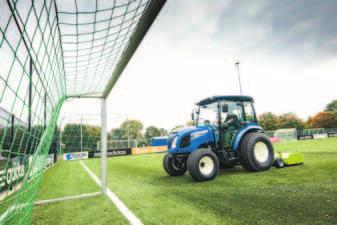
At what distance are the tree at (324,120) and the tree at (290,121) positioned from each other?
4.19 metres

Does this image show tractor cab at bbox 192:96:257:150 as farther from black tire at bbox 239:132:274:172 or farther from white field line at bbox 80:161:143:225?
white field line at bbox 80:161:143:225

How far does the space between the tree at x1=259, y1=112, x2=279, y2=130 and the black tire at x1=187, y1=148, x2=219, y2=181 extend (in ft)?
265

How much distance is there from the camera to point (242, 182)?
423 centimetres

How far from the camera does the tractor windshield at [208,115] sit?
19.6 ft

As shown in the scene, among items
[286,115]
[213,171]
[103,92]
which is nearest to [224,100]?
[213,171]

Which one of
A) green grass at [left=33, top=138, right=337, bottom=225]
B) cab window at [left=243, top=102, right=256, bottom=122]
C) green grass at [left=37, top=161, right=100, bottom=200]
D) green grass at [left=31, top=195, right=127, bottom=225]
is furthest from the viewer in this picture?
cab window at [left=243, top=102, right=256, bottom=122]

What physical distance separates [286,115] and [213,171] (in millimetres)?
92069

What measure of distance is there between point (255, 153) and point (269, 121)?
82988mm

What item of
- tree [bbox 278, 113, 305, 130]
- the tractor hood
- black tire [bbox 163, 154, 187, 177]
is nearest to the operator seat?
the tractor hood

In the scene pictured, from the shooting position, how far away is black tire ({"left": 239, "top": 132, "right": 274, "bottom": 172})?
5.32 m

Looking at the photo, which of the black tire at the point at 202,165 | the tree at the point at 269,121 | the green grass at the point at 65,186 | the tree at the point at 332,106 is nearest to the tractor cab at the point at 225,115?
the black tire at the point at 202,165

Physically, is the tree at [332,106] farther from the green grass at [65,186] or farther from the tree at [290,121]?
the green grass at [65,186]

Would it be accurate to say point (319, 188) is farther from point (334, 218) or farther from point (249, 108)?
point (249, 108)

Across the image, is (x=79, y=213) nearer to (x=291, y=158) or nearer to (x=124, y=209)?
(x=124, y=209)
